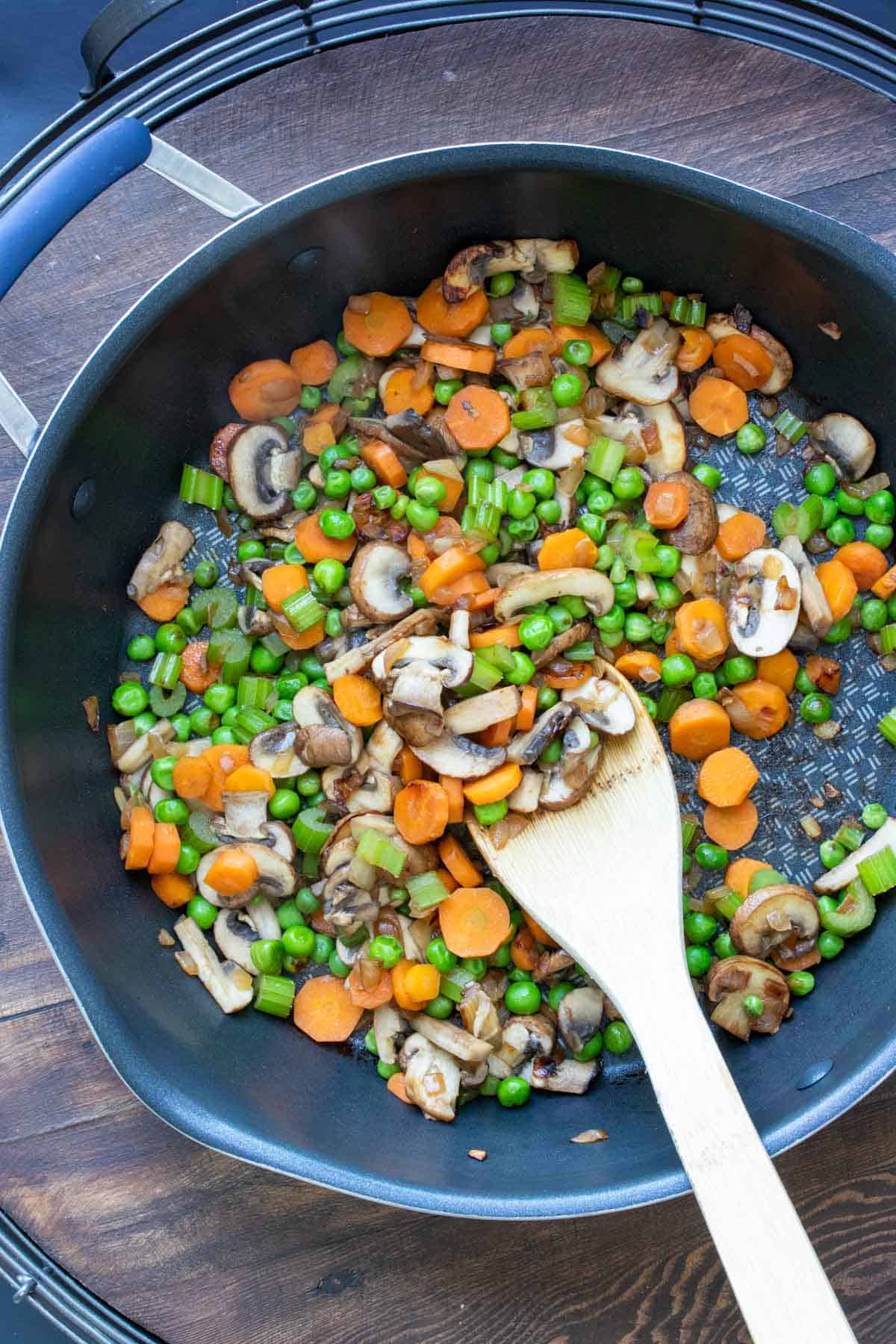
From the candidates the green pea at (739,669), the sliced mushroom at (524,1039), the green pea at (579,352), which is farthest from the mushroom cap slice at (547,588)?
the sliced mushroom at (524,1039)

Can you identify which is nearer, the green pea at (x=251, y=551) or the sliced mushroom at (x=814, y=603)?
the sliced mushroom at (x=814, y=603)

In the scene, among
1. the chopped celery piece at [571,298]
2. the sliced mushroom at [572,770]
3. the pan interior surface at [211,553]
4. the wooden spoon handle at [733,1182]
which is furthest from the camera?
the chopped celery piece at [571,298]

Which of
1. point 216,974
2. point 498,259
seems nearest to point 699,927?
point 216,974

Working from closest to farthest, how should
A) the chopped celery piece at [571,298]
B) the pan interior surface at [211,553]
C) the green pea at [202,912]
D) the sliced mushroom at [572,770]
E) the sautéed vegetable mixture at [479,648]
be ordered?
the pan interior surface at [211,553]
the sliced mushroom at [572,770]
the sautéed vegetable mixture at [479,648]
the green pea at [202,912]
the chopped celery piece at [571,298]

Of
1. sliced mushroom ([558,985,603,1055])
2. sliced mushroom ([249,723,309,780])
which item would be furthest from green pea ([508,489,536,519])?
sliced mushroom ([558,985,603,1055])

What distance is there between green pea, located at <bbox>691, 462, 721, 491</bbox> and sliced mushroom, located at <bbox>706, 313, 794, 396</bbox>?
27cm

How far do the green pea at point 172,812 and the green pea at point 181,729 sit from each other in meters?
0.18

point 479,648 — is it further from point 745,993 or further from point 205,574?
point 745,993

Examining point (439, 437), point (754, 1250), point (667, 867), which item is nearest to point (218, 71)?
point (439, 437)

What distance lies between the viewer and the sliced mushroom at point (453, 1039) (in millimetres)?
2801

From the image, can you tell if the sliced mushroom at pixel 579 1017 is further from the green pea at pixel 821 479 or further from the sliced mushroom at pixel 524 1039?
the green pea at pixel 821 479

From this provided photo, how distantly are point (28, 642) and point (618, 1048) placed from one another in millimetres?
1829

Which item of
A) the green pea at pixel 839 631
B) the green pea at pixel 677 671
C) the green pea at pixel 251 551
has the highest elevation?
the green pea at pixel 251 551

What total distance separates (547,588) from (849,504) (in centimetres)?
91
